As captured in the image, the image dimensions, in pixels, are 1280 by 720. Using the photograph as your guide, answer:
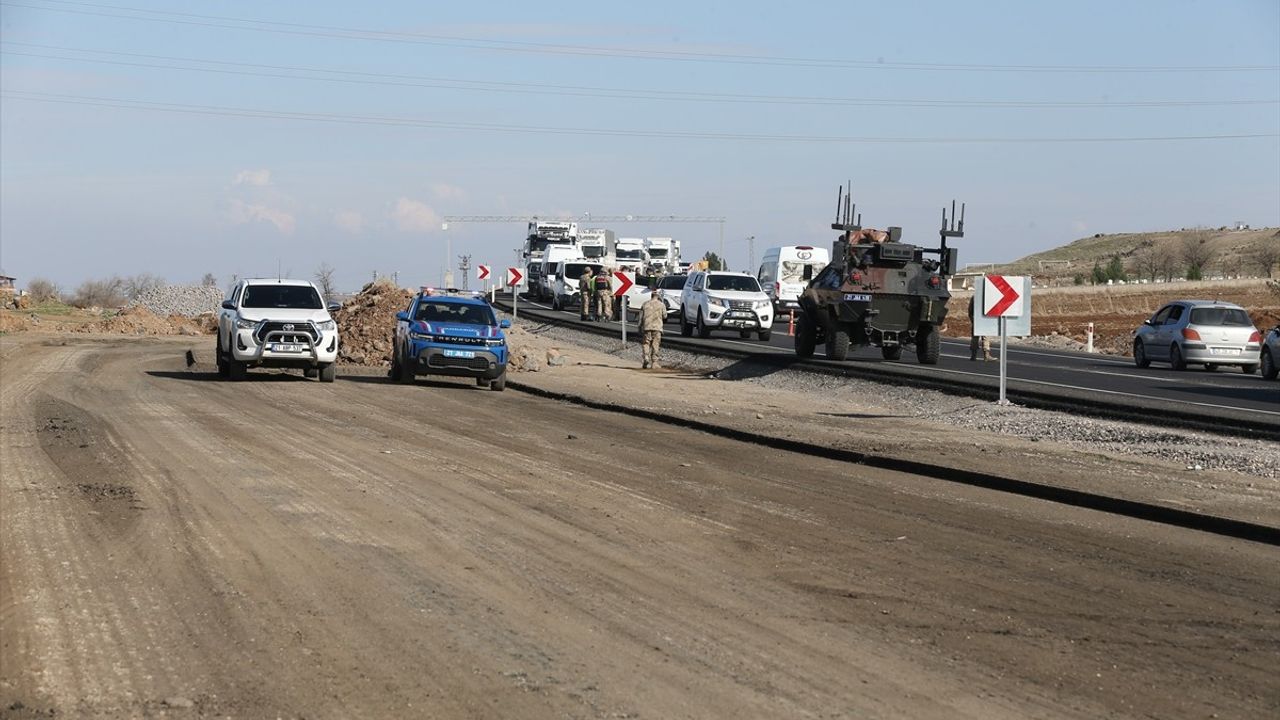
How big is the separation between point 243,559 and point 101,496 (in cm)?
351

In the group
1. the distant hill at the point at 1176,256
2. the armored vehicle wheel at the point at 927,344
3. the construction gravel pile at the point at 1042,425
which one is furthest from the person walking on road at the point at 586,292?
the distant hill at the point at 1176,256

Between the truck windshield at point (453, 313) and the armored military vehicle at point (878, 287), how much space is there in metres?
7.38

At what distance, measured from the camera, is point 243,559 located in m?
9.99

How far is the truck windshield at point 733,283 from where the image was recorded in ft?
147

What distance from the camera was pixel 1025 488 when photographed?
14430mm

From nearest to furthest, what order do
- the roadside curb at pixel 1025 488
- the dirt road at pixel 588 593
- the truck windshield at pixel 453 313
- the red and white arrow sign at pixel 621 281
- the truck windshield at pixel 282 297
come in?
the dirt road at pixel 588 593 < the roadside curb at pixel 1025 488 < the truck windshield at pixel 453 313 < the truck windshield at pixel 282 297 < the red and white arrow sign at pixel 621 281

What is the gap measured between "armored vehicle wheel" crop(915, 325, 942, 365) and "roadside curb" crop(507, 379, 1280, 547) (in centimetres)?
1253

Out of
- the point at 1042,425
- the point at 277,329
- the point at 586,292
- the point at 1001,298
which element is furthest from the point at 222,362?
the point at 586,292

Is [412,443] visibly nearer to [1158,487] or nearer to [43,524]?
[43,524]

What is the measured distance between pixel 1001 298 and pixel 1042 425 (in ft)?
11.0

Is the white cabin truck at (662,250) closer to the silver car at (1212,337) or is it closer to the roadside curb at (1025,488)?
the silver car at (1212,337)

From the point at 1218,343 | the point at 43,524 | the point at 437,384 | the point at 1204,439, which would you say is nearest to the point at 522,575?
the point at 43,524

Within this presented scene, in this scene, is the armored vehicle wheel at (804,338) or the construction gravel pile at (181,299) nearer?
the armored vehicle wheel at (804,338)

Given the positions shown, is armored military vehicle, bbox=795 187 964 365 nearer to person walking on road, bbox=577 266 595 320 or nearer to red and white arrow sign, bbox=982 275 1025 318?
red and white arrow sign, bbox=982 275 1025 318
